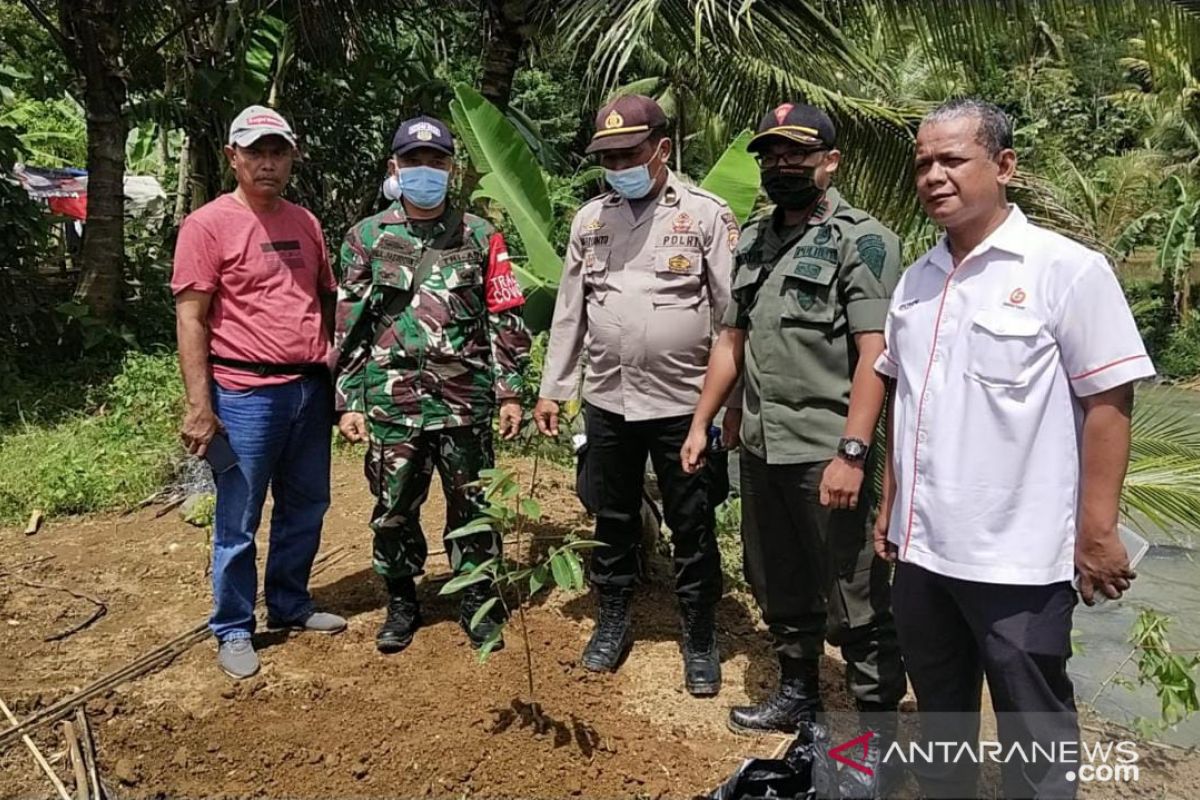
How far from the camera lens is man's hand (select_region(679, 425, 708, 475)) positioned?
278 cm

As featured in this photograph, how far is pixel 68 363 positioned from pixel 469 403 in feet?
18.2

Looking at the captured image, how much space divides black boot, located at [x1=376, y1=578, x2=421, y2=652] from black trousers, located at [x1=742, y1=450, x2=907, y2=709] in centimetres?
134

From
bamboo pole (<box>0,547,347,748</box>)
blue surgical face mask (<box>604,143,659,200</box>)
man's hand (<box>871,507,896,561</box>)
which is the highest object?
blue surgical face mask (<box>604,143,659,200</box>)

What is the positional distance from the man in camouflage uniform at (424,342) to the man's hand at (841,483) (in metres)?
1.21

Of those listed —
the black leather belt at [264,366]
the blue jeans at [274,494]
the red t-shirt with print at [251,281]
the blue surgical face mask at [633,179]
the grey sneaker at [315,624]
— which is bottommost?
the grey sneaker at [315,624]

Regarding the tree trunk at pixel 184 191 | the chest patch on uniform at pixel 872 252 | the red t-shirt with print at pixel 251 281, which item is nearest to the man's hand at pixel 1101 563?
the chest patch on uniform at pixel 872 252

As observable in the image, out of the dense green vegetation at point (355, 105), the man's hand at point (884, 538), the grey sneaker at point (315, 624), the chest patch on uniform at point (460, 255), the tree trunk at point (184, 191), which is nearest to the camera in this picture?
the man's hand at point (884, 538)

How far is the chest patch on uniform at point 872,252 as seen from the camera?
2432 mm

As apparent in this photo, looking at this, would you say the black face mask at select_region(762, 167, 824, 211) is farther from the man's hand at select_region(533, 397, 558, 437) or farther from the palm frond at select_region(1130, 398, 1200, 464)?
the palm frond at select_region(1130, 398, 1200, 464)

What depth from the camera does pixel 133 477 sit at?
5.50m

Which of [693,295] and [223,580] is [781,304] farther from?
[223,580]

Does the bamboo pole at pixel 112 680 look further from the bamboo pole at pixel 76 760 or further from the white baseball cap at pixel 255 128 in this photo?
the white baseball cap at pixel 255 128

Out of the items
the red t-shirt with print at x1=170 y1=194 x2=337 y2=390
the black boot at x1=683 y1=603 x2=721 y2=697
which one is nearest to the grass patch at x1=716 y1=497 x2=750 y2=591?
the black boot at x1=683 y1=603 x2=721 y2=697

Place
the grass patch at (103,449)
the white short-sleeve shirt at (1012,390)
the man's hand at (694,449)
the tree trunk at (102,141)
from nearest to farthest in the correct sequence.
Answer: the white short-sleeve shirt at (1012,390), the man's hand at (694,449), the grass patch at (103,449), the tree trunk at (102,141)
